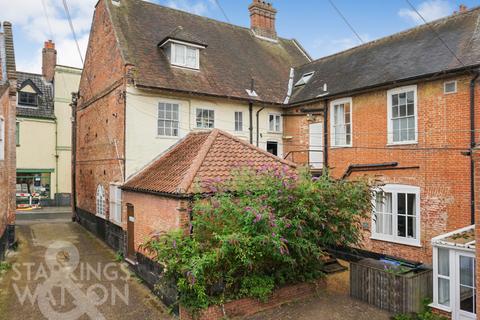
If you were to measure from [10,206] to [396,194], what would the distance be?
1617 cm

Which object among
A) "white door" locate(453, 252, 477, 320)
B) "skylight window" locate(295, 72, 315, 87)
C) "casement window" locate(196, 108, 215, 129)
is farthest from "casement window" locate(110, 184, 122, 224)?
"white door" locate(453, 252, 477, 320)

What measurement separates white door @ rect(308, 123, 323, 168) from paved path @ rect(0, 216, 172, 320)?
9.28m

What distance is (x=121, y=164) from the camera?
555 inches

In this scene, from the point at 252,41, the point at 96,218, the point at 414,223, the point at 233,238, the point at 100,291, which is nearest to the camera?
the point at 233,238

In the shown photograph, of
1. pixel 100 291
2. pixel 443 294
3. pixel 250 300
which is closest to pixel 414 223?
pixel 443 294

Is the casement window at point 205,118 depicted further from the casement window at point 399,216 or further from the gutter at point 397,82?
the casement window at point 399,216

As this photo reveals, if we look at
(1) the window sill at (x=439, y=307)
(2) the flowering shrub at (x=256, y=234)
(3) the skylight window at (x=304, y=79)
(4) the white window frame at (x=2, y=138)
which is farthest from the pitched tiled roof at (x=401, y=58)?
(4) the white window frame at (x=2, y=138)

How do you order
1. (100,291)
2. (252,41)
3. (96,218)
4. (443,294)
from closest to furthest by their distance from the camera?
(443,294) → (100,291) → (96,218) → (252,41)

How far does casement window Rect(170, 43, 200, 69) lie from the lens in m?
16.0

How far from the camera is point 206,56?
704 inches

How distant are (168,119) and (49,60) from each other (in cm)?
2172

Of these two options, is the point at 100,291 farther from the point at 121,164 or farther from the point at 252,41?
the point at 252,41

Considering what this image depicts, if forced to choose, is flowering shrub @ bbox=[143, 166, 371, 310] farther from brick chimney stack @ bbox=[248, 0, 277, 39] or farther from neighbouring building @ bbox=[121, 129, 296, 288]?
brick chimney stack @ bbox=[248, 0, 277, 39]

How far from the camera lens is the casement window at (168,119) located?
1482 cm
